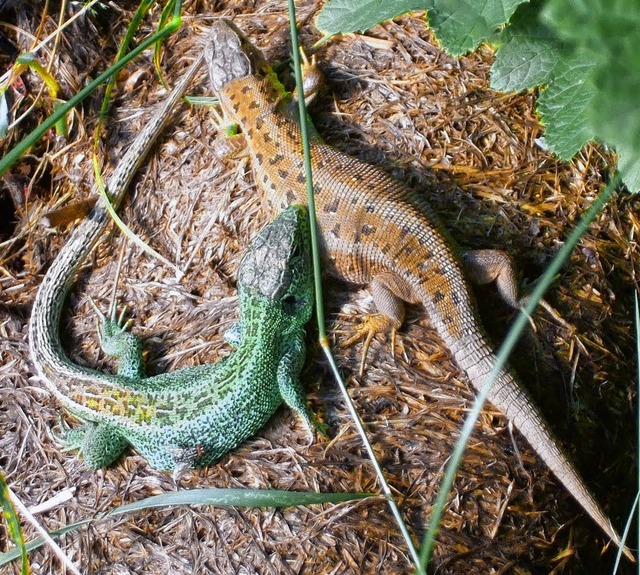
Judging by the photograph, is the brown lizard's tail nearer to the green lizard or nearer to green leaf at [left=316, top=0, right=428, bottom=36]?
the green lizard

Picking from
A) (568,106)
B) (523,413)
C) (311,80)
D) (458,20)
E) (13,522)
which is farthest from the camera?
(311,80)

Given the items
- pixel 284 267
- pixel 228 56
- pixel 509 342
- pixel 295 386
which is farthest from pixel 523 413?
pixel 228 56

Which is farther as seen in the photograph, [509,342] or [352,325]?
[352,325]

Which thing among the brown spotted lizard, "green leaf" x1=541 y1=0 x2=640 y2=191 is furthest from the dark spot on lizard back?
"green leaf" x1=541 y1=0 x2=640 y2=191

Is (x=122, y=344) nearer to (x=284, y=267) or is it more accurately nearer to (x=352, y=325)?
(x=284, y=267)

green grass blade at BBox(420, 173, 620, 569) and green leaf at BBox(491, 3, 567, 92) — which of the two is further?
green leaf at BBox(491, 3, 567, 92)

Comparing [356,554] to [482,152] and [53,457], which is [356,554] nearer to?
[53,457]

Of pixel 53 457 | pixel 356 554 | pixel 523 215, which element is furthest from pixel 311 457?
pixel 523 215

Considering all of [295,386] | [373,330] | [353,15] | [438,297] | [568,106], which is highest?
[353,15]
